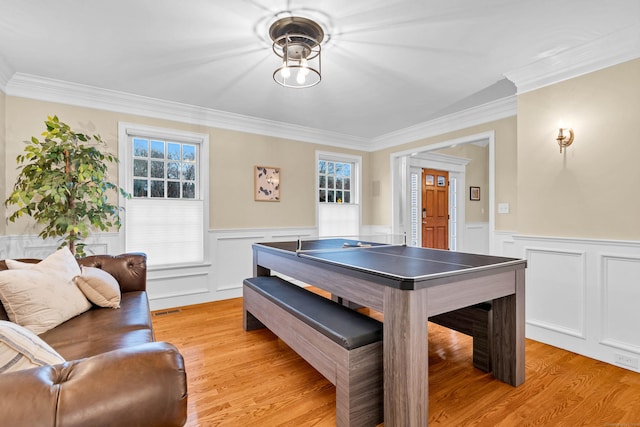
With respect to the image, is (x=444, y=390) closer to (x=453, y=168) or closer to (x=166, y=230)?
(x=166, y=230)

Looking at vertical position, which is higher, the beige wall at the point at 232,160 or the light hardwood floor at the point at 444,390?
the beige wall at the point at 232,160

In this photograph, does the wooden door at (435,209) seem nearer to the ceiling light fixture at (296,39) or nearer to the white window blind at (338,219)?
the white window blind at (338,219)

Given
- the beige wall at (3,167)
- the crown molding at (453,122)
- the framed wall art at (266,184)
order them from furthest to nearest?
the framed wall art at (266,184) → the crown molding at (453,122) → the beige wall at (3,167)

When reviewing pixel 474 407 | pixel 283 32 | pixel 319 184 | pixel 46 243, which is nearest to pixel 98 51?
pixel 283 32

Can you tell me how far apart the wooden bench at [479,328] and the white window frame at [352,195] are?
2875 mm

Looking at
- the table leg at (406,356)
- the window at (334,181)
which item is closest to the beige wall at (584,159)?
the table leg at (406,356)

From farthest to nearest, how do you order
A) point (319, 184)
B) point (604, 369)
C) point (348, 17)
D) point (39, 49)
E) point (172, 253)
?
point (319, 184), point (172, 253), point (39, 49), point (604, 369), point (348, 17)

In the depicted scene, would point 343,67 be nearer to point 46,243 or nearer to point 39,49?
point 39,49

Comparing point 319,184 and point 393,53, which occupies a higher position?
point 393,53

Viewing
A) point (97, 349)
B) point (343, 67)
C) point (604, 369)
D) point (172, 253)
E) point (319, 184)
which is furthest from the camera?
point (319, 184)

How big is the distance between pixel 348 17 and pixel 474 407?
8.37 ft

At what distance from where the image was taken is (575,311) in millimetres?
2533

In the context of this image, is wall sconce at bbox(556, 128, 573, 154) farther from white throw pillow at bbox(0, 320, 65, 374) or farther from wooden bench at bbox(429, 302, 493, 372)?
white throw pillow at bbox(0, 320, 65, 374)

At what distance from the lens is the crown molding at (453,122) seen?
3533 millimetres
